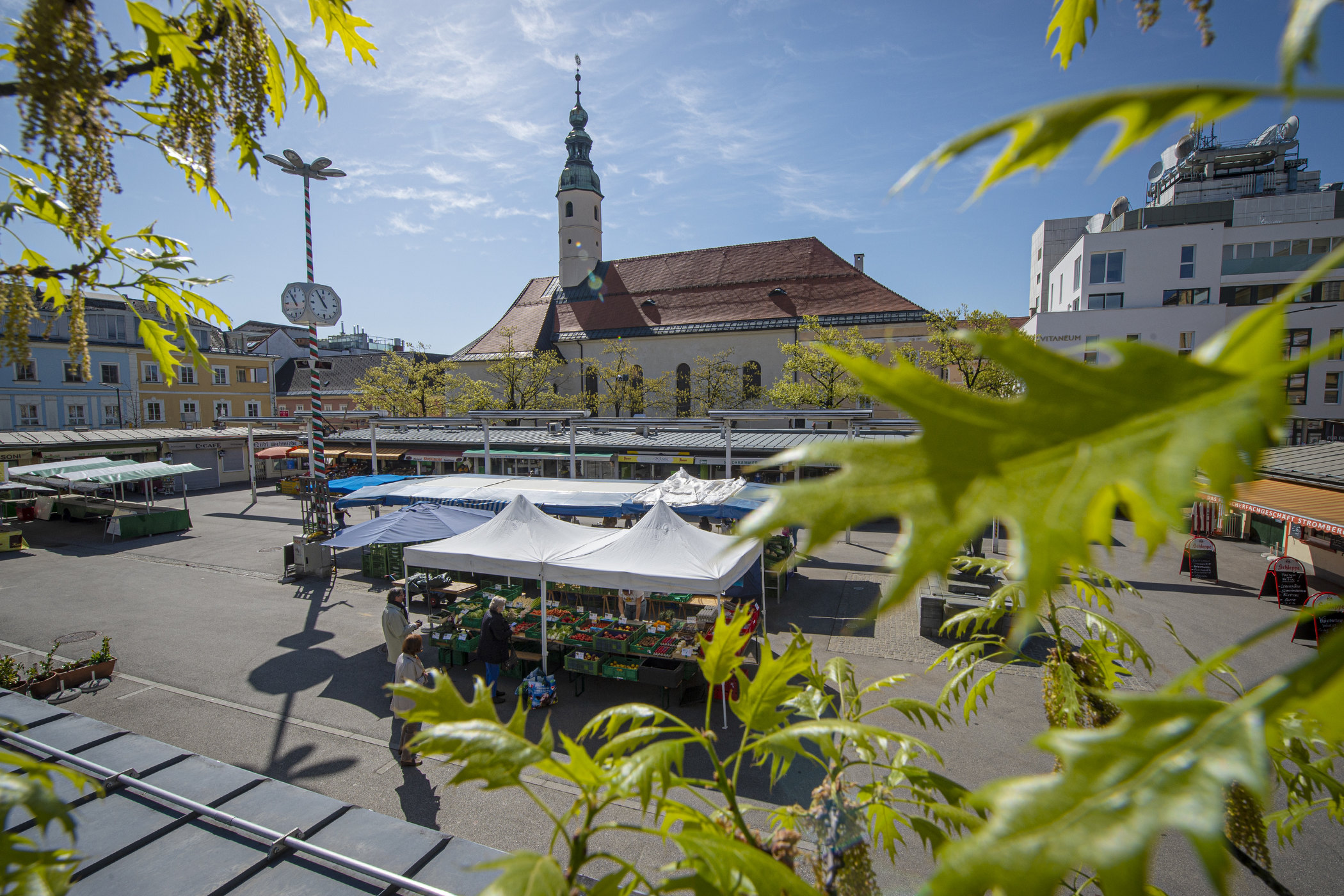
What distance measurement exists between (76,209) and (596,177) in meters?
66.7

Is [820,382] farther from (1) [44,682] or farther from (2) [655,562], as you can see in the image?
(1) [44,682]

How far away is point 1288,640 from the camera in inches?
492

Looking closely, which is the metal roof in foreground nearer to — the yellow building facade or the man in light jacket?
the man in light jacket

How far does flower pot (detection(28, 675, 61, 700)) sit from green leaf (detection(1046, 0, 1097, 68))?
13183 millimetres

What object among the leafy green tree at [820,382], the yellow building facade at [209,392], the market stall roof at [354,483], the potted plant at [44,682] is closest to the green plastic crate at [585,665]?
the potted plant at [44,682]

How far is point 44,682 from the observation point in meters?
9.35

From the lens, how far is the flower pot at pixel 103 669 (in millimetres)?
9891

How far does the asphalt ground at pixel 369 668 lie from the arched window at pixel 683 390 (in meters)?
27.4

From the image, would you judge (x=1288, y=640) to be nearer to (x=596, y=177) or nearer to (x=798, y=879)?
(x=798, y=879)

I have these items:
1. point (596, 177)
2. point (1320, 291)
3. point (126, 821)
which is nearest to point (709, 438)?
point (126, 821)

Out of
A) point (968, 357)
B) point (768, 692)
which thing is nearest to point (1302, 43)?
point (768, 692)

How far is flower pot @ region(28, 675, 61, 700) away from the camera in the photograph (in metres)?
9.20

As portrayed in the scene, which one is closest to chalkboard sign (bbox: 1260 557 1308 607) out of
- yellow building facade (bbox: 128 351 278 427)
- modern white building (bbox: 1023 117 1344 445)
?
modern white building (bbox: 1023 117 1344 445)

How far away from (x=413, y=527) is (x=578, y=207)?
54.7m
